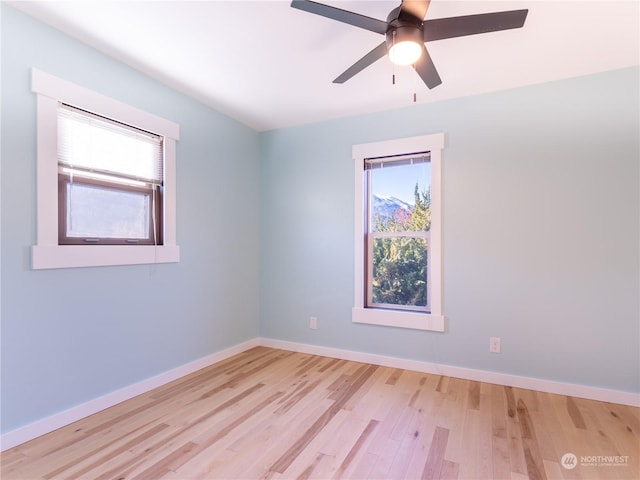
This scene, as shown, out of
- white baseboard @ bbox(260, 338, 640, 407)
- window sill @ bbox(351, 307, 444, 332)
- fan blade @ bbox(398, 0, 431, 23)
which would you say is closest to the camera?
fan blade @ bbox(398, 0, 431, 23)

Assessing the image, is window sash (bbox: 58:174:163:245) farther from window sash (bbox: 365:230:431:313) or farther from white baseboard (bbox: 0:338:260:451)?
window sash (bbox: 365:230:431:313)

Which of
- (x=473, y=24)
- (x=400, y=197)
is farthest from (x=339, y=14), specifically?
(x=400, y=197)

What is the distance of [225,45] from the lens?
85.0 inches

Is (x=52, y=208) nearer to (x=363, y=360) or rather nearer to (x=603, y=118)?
(x=363, y=360)

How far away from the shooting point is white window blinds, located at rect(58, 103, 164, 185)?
2.11m

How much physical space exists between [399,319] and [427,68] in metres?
2.16

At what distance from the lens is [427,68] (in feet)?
6.12

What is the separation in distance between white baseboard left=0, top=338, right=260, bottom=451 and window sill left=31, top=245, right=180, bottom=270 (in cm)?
95

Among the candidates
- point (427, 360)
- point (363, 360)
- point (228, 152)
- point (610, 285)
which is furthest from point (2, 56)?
point (610, 285)

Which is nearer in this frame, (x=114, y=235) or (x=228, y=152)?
(x=114, y=235)

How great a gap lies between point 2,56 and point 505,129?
11.6 ft
